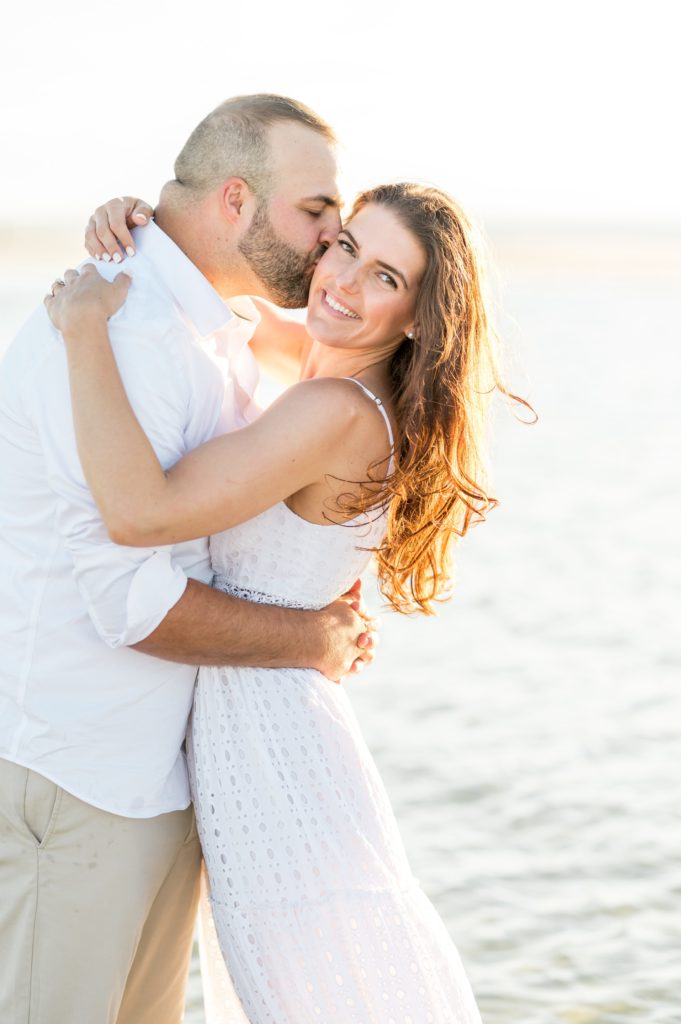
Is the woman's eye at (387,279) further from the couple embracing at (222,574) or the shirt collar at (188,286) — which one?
the shirt collar at (188,286)

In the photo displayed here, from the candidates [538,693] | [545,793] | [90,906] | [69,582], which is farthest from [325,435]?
[538,693]

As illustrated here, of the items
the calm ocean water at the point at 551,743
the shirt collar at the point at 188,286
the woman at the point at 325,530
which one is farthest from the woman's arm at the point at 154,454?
the calm ocean water at the point at 551,743

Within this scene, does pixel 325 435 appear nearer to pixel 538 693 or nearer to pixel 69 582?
pixel 69 582

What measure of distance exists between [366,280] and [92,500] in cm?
81

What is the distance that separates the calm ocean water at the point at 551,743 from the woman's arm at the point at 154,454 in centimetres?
66

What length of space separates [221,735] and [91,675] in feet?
0.97

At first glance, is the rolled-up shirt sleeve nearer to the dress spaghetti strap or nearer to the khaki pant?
the khaki pant

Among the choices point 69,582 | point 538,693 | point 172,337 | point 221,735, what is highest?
point 172,337

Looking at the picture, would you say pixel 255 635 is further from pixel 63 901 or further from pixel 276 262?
pixel 276 262

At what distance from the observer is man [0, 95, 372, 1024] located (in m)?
2.57

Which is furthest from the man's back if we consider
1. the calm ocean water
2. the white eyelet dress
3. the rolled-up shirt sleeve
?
the calm ocean water

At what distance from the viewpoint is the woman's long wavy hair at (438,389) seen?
2.92m

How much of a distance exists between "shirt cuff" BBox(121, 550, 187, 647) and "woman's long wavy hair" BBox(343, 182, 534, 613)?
0.46 metres

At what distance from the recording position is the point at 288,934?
269cm
